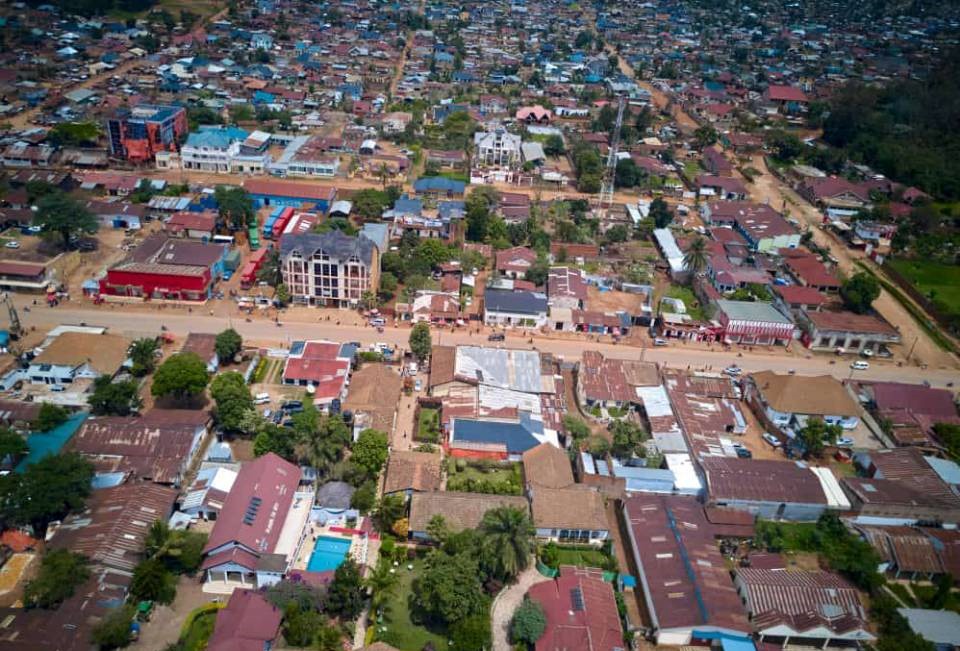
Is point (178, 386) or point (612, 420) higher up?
point (178, 386)

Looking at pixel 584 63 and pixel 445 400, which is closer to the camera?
pixel 445 400

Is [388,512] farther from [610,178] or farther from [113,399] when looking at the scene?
[610,178]

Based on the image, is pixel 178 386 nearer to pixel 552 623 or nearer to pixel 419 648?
pixel 419 648

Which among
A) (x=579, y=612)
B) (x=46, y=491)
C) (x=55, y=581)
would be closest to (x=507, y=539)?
(x=579, y=612)

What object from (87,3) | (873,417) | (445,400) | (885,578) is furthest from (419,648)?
(87,3)

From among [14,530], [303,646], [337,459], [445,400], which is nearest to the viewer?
[303,646]

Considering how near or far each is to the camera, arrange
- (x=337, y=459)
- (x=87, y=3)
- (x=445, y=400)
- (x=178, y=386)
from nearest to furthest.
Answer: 1. (x=337, y=459)
2. (x=178, y=386)
3. (x=445, y=400)
4. (x=87, y=3)

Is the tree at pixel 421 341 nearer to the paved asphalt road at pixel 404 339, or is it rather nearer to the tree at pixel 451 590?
the paved asphalt road at pixel 404 339
